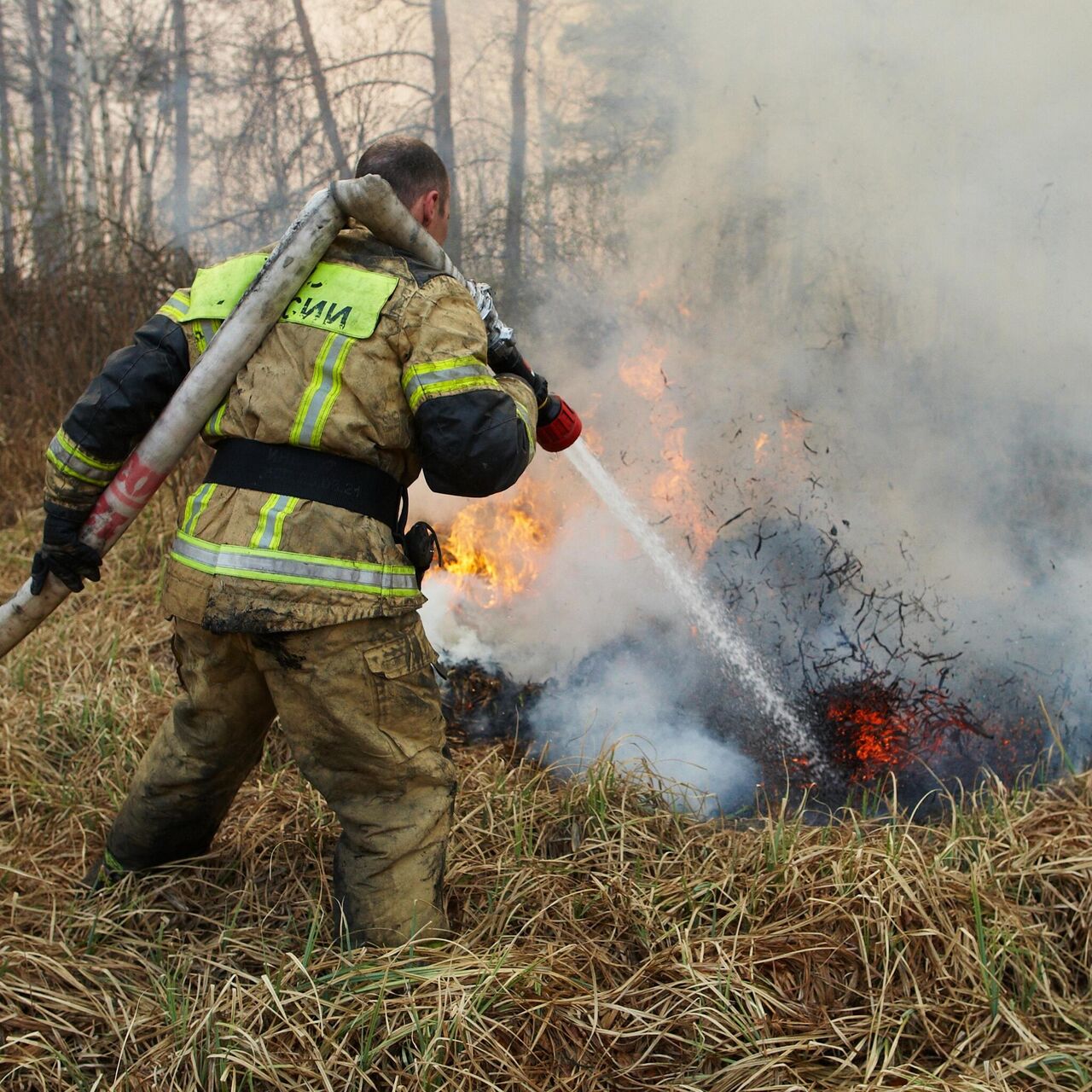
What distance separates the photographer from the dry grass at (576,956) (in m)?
2.04

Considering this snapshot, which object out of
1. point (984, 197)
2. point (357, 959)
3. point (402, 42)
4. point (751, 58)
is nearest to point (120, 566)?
point (357, 959)

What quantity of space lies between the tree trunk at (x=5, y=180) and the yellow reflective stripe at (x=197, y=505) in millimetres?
5991

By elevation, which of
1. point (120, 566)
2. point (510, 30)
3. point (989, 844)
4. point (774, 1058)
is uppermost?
point (510, 30)

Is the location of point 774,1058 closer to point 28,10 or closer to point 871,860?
point 871,860

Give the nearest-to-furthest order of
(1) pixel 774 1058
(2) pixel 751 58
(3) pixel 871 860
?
(1) pixel 774 1058, (3) pixel 871 860, (2) pixel 751 58

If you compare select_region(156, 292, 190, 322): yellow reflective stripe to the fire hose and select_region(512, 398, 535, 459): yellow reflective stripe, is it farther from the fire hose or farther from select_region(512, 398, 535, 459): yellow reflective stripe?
select_region(512, 398, 535, 459): yellow reflective stripe

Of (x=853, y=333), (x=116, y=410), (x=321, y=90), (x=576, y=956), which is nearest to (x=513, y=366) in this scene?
(x=116, y=410)

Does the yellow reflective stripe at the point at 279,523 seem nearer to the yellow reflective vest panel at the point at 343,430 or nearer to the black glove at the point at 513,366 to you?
the yellow reflective vest panel at the point at 343,430

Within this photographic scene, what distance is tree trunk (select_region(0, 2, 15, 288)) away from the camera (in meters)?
7.39

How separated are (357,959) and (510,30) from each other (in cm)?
573

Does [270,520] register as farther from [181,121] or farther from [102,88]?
[181,121]

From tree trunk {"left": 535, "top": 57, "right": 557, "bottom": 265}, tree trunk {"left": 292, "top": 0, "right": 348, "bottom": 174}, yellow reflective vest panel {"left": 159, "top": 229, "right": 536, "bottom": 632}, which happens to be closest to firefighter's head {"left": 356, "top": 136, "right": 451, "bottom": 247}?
yellow reflective vest panel {"left": 159, "top": 229, "right": 536, "bottom": 632}

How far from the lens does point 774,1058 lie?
2.02 meters

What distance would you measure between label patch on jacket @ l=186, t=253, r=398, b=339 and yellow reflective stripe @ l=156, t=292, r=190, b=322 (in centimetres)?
3
